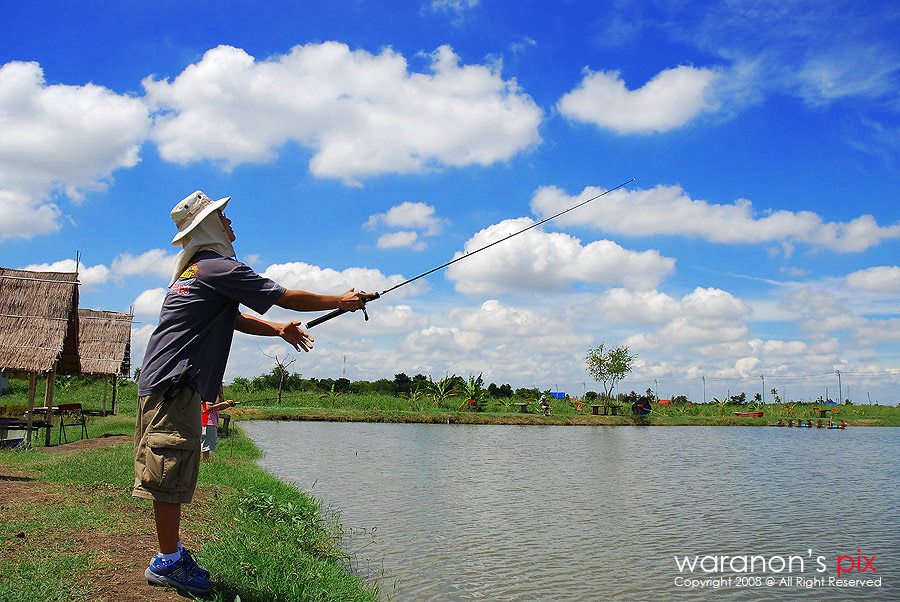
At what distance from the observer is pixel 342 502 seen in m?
9.81

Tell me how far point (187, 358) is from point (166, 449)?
0.47 meters

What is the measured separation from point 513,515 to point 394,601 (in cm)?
420

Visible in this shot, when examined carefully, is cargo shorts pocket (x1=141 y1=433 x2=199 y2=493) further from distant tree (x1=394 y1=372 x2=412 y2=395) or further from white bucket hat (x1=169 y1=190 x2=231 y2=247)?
distant tree (x1=394 y1=372 x2=412 y2=395)

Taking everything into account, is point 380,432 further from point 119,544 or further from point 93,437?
point 119,544

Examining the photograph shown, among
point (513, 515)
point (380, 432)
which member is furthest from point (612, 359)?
point (513, 515)

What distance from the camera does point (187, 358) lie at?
3.38 meters

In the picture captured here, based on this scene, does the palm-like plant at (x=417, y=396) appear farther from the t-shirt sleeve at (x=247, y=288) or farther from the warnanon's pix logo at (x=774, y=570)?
the t-shirt sleeve at (x=247, y=288)

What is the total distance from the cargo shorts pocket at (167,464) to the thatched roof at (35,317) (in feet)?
36.1

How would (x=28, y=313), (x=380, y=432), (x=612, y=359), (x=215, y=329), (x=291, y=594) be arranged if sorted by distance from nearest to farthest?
(x=215, y=329) → (x=291, y=594) → (x=28, y=313) → (x=380, y=432) → (x=612, y=359)

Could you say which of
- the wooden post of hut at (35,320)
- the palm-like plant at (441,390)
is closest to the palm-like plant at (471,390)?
the palm-like plant at (441,390)


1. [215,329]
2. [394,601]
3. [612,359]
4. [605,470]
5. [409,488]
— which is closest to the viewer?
[215,329]

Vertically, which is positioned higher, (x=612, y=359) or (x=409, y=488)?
(x=612, y=359)

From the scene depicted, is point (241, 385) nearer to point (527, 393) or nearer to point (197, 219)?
point (527, 393)

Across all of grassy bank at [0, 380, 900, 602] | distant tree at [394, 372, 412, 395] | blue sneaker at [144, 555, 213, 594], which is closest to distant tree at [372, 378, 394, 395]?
distant tree at [394, 372, 412, 395]
